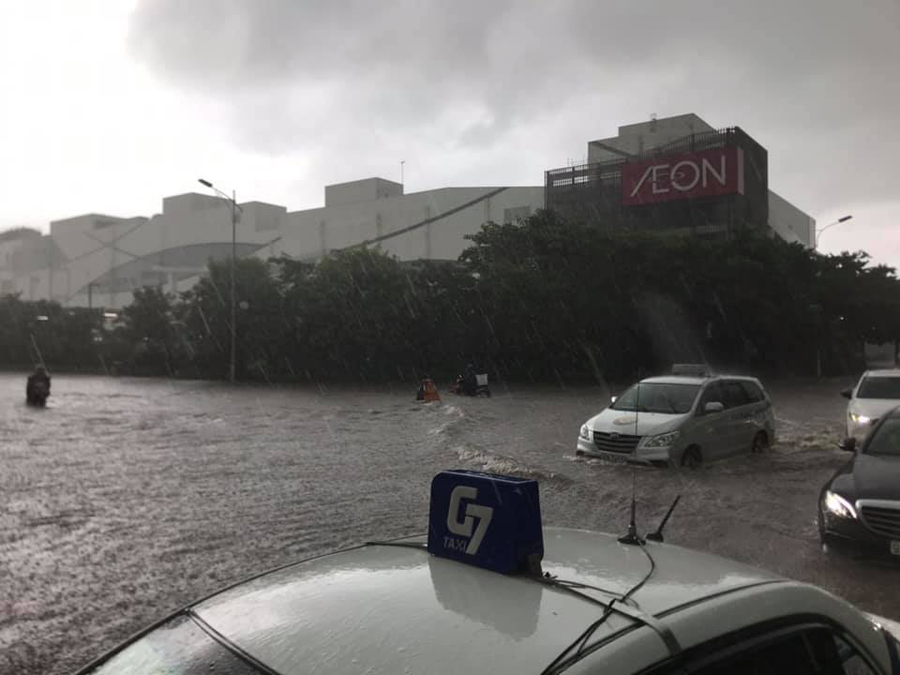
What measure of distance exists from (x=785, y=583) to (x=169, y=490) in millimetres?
9537

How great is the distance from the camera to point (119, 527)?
318 inches

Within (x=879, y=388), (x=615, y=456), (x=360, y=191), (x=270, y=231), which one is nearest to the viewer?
(x=615, y=456)

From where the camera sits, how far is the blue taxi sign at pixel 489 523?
1.83 m

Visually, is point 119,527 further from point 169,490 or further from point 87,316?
point 87,316

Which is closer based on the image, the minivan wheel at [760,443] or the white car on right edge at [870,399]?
the white car on right edge at [870,399]

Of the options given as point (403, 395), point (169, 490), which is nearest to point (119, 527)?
point (169, 490)

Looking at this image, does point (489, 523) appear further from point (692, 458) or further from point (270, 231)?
point (270, 231)

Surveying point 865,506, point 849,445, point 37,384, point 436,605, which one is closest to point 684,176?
point 37,384

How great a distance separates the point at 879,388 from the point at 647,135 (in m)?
45.7

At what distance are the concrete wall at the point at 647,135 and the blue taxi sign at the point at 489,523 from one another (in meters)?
55.8

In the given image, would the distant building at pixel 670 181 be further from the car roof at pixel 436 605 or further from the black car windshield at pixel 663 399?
the car roof at pixel 436 605

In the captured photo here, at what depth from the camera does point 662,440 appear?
10.6m

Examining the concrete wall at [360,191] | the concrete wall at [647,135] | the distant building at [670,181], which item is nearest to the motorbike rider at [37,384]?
the distant building at [670,181]

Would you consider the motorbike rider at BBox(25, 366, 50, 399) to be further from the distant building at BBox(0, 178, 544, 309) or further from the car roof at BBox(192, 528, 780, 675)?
the distant building at BBox(0, 178, 544, 309)
